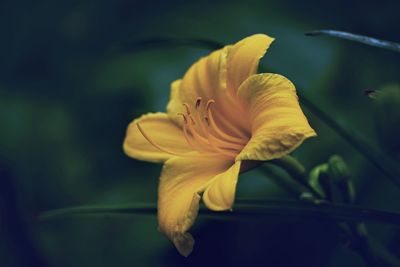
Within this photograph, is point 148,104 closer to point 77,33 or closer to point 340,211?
point 77,33

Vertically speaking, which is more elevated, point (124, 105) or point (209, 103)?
point (209, 103)

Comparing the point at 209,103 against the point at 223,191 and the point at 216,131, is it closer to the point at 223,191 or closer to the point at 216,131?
the point at 216,131

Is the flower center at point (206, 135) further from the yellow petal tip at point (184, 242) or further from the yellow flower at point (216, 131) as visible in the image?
the yellow petal tip at point (184, 242)

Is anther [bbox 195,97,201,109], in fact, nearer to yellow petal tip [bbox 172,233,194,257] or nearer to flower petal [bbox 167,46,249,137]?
flower petal [bbox 167,46,249,137]

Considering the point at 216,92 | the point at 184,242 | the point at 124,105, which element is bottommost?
the point at 124,105

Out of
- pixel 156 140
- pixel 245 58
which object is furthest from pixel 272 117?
pixel 156 140


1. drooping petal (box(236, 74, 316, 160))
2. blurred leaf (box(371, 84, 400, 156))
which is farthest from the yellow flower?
blurred leaf (box(371, 84, 400, 156))

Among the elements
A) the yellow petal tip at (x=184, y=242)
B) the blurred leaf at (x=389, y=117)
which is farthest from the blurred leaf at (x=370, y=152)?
the yellow petal tip at (x=184, y=242)

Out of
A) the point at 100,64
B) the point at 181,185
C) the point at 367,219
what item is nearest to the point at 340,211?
the point at 367,219
